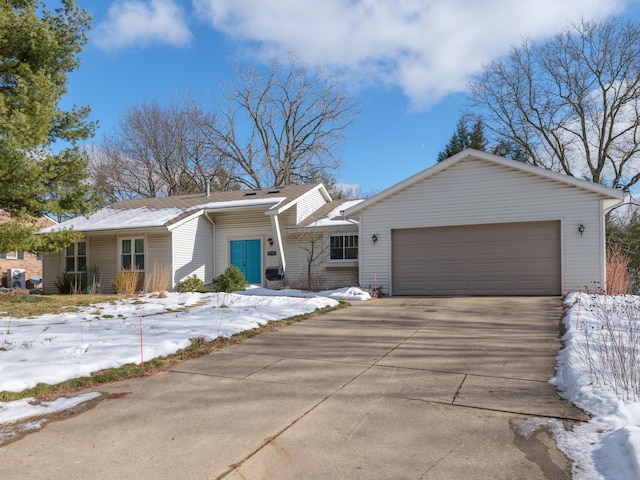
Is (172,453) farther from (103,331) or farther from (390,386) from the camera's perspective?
(103,331)

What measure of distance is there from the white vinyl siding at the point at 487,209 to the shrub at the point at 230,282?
14.3 ft

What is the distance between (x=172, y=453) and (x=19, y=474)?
0.94 metres

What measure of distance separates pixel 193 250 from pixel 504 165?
39.1ft

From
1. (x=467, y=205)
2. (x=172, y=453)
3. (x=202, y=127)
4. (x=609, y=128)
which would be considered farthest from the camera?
(x=202, y=127)

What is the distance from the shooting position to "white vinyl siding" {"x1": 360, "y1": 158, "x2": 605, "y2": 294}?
40.6ft

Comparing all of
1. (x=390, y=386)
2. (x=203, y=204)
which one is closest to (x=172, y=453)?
(x=390, y=386)

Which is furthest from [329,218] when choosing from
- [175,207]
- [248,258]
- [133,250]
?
[133,250]

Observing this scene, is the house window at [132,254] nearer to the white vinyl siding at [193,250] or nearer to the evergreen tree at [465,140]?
the white vinyl siding at [193,250]

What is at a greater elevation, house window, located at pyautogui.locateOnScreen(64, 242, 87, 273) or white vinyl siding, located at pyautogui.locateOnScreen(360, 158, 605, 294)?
white vinyl siding, located at pyautogui.locateOnScreen(360, 158, 605, 294)

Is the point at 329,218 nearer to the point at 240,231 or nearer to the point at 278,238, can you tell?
the point at 278,238

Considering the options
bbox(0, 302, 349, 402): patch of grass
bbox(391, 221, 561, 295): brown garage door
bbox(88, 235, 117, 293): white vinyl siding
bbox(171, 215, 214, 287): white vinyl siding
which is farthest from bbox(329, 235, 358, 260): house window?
bbox(0, 302, 349, 402): patch of grass

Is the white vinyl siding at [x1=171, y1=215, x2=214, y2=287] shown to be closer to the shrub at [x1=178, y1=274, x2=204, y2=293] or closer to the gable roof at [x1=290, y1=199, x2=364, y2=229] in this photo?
the shrub at [x1=178, y1=274, x2=204, y2=293]

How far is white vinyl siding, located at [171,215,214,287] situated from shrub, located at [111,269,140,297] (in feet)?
4.36

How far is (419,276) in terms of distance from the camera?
14148mm
